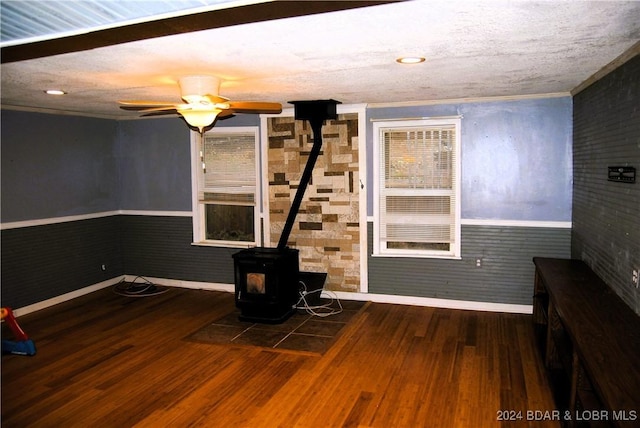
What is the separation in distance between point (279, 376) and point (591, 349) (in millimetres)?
2229

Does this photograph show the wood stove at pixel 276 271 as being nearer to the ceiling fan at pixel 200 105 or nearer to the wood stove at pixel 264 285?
the wood stove at pixel 264 285

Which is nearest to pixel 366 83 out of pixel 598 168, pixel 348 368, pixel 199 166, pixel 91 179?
pixel 598 168

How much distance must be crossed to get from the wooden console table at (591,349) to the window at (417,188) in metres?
1.35

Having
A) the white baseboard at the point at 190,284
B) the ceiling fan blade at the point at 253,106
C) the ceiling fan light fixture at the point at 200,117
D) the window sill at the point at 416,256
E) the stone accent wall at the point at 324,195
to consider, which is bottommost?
the white baseboard at the point at 190,284

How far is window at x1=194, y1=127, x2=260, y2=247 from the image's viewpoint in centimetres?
618

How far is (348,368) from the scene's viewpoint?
13.0ft

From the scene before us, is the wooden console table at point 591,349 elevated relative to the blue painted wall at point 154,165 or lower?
lower

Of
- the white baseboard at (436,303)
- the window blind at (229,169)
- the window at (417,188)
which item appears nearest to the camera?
the white baseboard at (436,303)

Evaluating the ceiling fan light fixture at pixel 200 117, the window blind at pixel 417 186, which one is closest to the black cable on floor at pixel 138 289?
the window blind at pixel 417 186

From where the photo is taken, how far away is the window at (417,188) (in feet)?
17.8

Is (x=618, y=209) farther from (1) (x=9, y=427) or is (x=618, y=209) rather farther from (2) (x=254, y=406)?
(1) (x=9, y=427)

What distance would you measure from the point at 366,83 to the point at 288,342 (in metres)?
2.38

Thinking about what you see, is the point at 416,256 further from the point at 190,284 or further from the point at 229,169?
the point at 190,284

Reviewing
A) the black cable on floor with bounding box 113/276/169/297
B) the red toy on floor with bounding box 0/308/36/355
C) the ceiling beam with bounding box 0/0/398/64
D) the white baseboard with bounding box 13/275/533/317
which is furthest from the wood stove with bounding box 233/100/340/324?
the ceiling beam with bounding box 0/0/398/64
